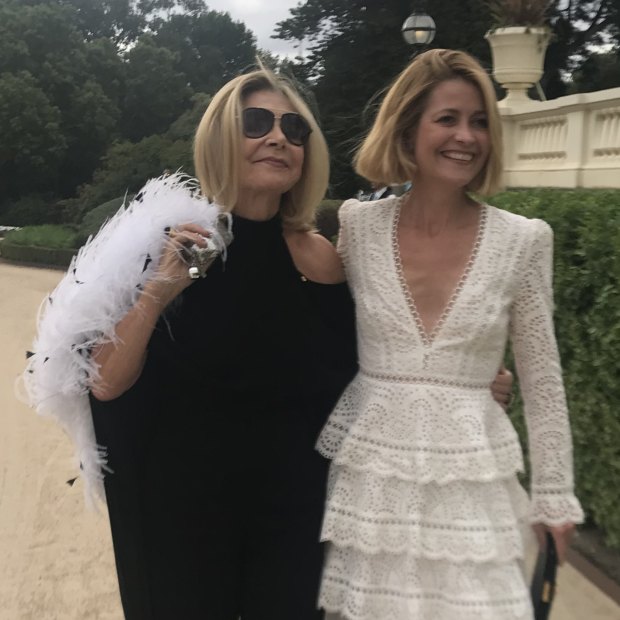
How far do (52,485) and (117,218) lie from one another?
3517 mm

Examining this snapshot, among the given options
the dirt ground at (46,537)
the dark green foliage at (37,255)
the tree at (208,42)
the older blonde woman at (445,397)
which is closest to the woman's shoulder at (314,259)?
the older blonde woman at (445,397)

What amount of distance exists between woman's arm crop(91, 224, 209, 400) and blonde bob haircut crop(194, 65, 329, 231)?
0.17m

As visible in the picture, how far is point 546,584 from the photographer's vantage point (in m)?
1.93

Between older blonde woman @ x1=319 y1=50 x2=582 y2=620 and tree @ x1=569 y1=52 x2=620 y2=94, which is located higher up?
tree @ x1=569 y1=52 x2=620 y2=94

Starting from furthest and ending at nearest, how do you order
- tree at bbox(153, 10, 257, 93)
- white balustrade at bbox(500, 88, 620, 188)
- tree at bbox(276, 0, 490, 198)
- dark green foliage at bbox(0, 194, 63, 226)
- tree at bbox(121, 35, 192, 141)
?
tree at bbox(153, 10, 257, 93), tree at bbox(121, 35, 192, 141), dark green foliage at bbox(0, 194, 63, 226), tree at bbox(276, 0, 490, 198), white balustrade at bbox(500, 88, 620, 188)

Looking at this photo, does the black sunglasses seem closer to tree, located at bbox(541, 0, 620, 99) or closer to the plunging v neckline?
the plunging v neckline

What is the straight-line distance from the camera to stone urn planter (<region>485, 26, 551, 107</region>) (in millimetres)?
9727

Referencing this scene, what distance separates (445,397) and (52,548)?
3.03 metres

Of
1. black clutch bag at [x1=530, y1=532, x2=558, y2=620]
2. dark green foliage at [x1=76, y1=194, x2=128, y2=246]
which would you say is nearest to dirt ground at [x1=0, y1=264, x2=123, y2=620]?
black clutch bag at [x1=530, y1=532, x2=558, y2=620]

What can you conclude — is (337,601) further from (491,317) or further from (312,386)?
(491,317)

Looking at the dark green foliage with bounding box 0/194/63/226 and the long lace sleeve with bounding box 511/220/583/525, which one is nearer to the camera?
the long lace sleeve with bounding box 511/220/583/525

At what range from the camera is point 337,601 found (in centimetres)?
200

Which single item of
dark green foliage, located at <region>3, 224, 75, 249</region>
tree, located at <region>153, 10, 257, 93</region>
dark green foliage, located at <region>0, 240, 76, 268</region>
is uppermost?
tree, located at <region>153, 10, 257, 93</region>

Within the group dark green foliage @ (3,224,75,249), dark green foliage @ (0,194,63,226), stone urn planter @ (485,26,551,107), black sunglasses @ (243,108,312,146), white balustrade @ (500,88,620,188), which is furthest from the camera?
dark green foliage @ (0,194,63,226)
